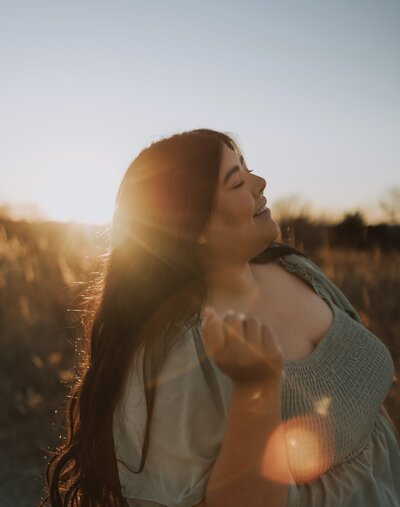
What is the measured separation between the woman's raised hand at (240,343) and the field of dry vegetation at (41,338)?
1.42 metres

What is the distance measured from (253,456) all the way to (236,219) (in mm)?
816

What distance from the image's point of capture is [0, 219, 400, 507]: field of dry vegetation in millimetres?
3229

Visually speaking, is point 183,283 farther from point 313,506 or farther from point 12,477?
point 12,477

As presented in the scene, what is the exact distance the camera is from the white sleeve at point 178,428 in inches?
58.9

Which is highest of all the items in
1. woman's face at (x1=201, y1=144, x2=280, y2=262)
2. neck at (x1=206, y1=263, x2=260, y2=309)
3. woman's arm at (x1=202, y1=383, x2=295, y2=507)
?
woman's face at (x1=201, y1=144, x2=280, y2=262)

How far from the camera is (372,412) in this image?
185 cm

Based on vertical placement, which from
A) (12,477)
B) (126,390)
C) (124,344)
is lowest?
(12,477)

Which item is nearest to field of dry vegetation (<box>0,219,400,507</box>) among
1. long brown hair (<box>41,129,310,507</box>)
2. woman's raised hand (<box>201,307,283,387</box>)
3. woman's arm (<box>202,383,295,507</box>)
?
long brown hair (<box>41,129,310,507</box>)

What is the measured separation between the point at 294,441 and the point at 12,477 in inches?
89.3

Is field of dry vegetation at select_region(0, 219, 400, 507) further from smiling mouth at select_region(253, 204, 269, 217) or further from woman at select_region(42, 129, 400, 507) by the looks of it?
smiling mouth at select_region(253, 204, 269, 217)

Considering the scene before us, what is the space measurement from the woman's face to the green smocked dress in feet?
1.04

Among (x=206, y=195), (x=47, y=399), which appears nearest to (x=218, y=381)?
(x=206, y=195)

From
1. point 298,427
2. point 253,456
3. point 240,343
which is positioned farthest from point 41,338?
point 240,343

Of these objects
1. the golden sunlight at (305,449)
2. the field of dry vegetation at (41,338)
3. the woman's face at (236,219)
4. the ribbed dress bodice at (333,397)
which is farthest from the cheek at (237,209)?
the field of dry vegetation at (41,338)
